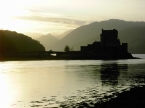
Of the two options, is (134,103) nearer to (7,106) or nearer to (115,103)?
(115,103)

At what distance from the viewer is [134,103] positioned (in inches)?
1129

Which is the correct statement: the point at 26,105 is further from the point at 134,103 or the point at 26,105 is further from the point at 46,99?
the point at 134,103

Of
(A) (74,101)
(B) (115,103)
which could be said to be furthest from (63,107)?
(B) (115,103)

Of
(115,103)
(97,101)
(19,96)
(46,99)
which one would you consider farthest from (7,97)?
(115,103)

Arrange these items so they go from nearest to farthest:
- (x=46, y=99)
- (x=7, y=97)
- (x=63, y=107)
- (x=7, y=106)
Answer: (x=63, y=107) → (x=7, y=106) → (x=46, y=99) → (x=7, y=97)

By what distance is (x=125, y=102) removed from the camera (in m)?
29.8

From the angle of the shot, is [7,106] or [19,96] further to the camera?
[19,96]

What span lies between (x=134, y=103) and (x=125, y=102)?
4.38ft

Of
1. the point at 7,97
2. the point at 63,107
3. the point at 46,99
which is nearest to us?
the point at 63,107

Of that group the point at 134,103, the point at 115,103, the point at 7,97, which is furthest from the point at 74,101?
the point at 7,97

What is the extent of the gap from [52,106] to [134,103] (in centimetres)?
881

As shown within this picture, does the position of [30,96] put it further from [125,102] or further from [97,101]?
[125,102]

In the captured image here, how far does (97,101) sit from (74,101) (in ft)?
9.00

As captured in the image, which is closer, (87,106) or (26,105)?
(87,106)
